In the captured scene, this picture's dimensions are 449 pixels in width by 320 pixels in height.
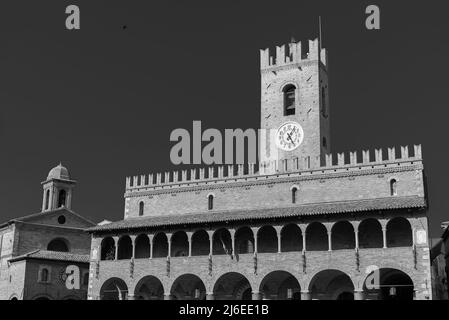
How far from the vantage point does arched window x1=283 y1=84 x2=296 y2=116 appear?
44.2 m

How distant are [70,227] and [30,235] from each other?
149 inches

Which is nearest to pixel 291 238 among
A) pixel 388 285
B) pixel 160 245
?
pixel 388 285

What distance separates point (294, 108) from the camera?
44094 mm

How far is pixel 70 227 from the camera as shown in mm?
53406

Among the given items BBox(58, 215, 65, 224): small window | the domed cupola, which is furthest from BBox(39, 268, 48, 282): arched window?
the domed cupola

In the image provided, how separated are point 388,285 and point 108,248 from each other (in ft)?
63.4

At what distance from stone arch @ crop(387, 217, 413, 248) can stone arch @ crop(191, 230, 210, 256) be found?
11.3m

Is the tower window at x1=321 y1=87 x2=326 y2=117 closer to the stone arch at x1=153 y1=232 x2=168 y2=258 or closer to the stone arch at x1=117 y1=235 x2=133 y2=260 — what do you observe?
the stone arch at x1=153 y1=232 x2=168 y2=258

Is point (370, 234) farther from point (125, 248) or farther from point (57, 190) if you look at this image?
point (57, 190)
